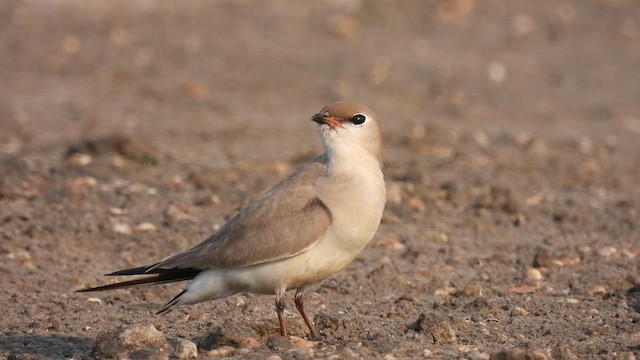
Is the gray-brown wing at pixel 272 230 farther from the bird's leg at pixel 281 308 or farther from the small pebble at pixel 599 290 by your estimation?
the small pebble at pixel 599 290

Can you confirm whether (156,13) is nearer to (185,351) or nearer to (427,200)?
(427,200)

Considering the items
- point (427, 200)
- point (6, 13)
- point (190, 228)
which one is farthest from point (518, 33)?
point (190, 228)

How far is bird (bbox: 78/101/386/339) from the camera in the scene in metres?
5.95

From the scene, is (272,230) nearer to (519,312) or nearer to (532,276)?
(519,312)

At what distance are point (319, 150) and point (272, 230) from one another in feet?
18.5

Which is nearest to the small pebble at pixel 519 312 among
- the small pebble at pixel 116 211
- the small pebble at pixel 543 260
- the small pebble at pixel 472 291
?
the small pebble at pixel 472 291

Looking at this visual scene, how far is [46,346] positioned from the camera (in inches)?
242

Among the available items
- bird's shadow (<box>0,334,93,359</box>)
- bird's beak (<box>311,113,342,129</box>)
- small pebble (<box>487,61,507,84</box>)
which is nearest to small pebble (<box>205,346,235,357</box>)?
bird's shadow (<box>0,334,93,359</box>)

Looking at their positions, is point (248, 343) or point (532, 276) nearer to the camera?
point (248, 343)

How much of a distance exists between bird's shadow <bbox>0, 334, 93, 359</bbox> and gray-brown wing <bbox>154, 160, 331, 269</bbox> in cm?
59

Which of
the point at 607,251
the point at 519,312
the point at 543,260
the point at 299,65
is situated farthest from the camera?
the point at 299,65

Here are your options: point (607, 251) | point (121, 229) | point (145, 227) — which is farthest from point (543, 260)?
point (121, 229)

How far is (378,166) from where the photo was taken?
6.29 m

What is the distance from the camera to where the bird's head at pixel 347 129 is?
618 cm
